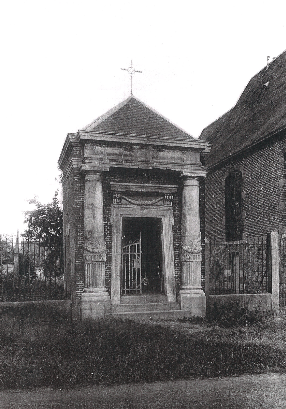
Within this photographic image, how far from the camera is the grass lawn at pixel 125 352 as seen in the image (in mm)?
6249

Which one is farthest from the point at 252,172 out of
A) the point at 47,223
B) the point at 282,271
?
the point at 47,223

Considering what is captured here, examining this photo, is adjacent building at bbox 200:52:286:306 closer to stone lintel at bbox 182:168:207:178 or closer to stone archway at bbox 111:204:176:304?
stone archway at bbox 111:204:176:304

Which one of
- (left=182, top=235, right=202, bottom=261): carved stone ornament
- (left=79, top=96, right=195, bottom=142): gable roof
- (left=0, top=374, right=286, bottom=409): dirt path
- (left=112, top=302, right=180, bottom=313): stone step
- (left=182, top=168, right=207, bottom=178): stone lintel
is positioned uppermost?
(left=79, top=96, right=195, bottom=142): gable roof

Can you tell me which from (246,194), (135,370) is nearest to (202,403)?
(135,370)

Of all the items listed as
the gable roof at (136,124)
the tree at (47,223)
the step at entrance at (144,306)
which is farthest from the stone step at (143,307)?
the tree at (47,223)

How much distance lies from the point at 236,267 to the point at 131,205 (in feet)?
21.9

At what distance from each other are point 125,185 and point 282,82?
9.33 m

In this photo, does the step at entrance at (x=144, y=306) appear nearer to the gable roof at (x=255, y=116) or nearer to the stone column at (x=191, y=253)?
the stone column at (x=191, y=253)

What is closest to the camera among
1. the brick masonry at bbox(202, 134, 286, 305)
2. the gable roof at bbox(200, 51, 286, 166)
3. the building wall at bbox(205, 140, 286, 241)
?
the brick masonry at bbox(202, 134, 286, 305)

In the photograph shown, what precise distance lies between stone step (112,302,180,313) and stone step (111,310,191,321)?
266 millimetres

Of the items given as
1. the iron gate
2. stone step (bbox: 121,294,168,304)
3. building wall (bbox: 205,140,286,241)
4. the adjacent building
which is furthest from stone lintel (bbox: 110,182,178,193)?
building wall (bbox: 205,140,286,241)

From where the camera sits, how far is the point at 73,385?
5.90 meters

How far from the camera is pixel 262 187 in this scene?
18031 mm

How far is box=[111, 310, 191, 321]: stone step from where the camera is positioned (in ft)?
40.8
